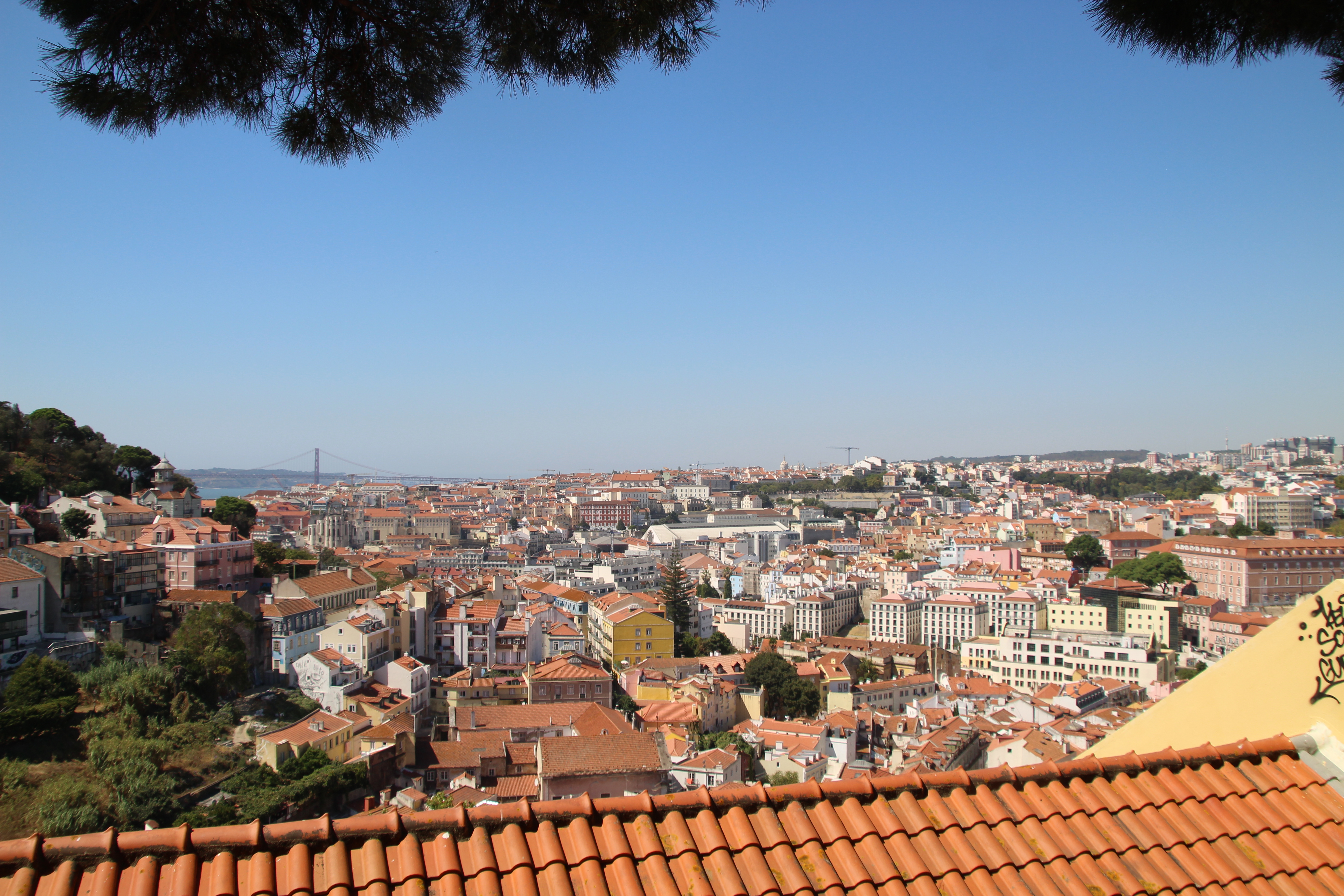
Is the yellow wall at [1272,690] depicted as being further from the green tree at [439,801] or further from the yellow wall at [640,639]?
the yellow wall at [640,639]

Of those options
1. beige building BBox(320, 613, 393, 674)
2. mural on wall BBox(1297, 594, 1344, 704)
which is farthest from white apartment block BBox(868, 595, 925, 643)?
mural on wall BBox(1297, 594, 1344, 704)

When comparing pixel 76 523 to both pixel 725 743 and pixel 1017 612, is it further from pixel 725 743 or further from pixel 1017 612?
pixel 1017 612

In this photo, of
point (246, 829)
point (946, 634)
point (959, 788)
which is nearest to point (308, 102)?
point (246, 829)

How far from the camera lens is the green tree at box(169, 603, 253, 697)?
34.9 feet

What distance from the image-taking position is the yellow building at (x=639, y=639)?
1598 cm

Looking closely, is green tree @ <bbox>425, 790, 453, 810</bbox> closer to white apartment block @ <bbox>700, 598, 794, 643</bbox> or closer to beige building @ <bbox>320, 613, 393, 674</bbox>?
beige building @ <bbox>320, 613, 393, 674</bbox>

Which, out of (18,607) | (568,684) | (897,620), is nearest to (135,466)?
(18,607)

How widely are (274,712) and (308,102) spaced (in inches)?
415

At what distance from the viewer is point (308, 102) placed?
2.07 metres

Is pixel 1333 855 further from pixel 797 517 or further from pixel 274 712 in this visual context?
pixel 797 517

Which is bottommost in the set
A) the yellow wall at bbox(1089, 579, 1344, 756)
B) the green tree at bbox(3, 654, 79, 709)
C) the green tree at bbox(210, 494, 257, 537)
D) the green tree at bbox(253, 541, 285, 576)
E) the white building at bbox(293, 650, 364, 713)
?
the white building at bbox(293, 650, 364, 713)

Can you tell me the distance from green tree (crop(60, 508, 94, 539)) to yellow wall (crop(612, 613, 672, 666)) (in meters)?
8.53

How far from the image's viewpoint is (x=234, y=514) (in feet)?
57.9

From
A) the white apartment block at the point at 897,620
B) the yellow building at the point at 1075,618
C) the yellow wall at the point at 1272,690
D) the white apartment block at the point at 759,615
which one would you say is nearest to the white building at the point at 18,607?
the yellow wall at the point at 1272,690
